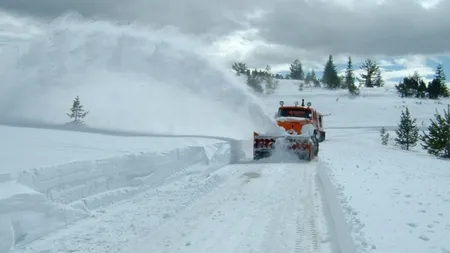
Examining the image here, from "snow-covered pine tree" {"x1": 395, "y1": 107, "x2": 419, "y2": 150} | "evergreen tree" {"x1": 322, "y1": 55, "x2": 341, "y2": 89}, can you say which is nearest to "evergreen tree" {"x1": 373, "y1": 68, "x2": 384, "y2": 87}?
"evergreen tree" {"x1": 322, "y1": 55, "x2": 341, "y2": 89}

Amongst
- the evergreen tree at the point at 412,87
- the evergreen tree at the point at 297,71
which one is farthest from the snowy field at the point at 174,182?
the evergreen tree at the point at 297,71

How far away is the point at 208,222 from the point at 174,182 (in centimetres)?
329

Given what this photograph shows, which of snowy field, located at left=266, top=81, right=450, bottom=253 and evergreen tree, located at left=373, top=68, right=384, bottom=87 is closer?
snowy field, located at left=266, top=81, right=450, bottom=253

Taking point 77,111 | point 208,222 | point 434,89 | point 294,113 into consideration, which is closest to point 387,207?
point 208,222

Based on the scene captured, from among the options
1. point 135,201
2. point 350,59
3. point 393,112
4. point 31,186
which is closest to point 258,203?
point 135,201

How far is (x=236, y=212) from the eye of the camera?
6660mm

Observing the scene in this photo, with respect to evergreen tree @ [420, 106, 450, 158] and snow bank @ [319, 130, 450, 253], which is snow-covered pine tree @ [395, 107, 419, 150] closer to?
evergreen tree @ [420, 106, 450, 158]

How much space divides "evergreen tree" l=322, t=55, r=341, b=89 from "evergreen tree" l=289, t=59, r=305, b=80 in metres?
24.6

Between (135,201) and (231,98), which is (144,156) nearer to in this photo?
(135,201)

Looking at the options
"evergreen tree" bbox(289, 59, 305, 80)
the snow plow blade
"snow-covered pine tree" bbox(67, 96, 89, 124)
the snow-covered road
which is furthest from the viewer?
"evergreen tree" bbox(289, 59, 305, 80)

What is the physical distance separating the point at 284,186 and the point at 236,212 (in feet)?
8.27

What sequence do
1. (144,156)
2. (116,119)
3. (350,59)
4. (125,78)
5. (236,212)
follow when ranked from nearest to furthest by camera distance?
(236,212) → (144,156) → (116,119) → (125,78) → (350,59)

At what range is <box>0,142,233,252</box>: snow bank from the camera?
4.92 m

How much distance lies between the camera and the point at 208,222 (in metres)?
6.09
